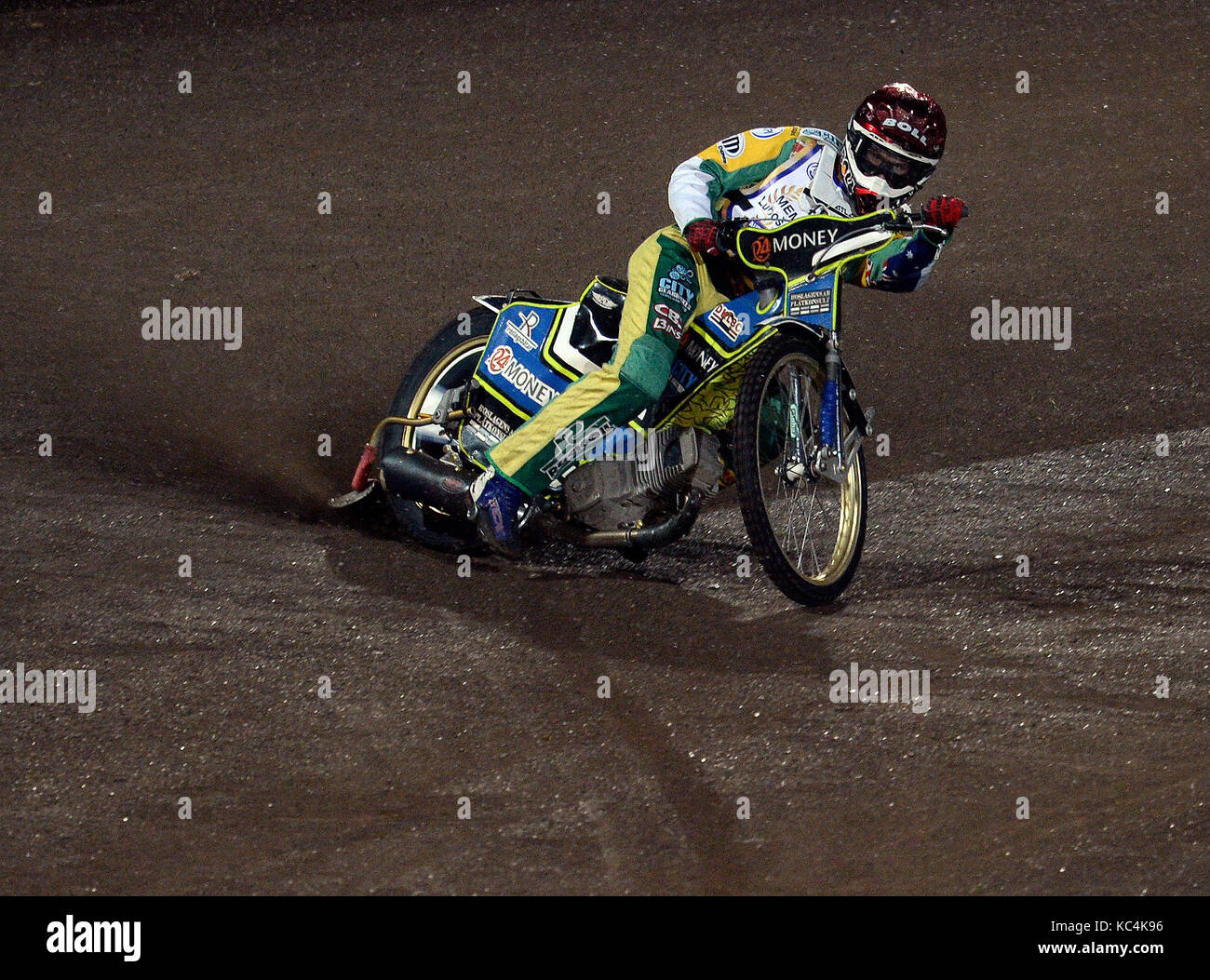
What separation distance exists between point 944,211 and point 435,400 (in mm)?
2512

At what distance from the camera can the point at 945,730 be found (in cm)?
578

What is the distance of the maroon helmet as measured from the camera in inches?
254

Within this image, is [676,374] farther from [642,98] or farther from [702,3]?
[702,3]

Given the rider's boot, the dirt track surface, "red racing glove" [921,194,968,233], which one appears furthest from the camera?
the rider's boot

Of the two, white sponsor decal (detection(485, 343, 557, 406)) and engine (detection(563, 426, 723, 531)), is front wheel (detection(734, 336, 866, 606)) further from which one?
white sponsor decal (detection(485, 343, 557, 406))

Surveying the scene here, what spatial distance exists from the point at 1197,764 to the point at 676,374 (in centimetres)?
257

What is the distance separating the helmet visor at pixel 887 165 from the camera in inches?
256

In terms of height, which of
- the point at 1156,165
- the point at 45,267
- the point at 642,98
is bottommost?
the point at 45,267

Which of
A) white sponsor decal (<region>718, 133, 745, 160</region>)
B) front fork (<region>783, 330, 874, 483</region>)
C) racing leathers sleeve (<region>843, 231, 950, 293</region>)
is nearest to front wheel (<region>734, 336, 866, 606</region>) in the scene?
front fork (<region>783, 330, 874, 483</region>)

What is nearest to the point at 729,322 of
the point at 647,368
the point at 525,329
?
the point at 647,368

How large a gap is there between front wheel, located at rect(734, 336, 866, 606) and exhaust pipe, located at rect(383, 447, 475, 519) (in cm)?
132

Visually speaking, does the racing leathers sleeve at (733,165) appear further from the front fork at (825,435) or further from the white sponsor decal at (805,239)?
the front fork at (825,435)

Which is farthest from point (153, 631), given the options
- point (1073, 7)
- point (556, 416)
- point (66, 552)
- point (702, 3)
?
point (1073, 7)

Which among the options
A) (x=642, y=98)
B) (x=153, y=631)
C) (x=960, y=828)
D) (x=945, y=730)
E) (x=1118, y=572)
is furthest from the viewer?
(x=642, y=98)
